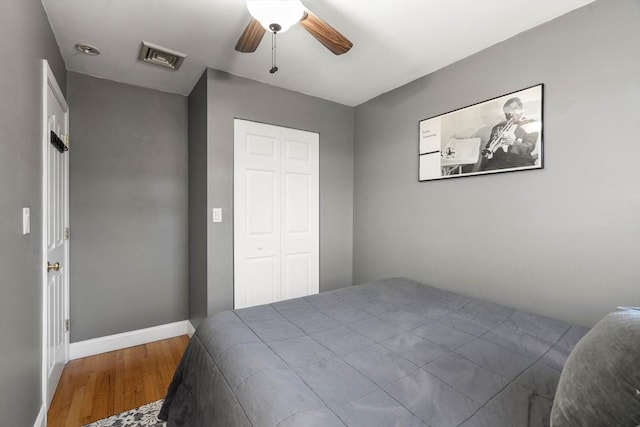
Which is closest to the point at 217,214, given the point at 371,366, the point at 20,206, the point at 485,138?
the point at 20,206

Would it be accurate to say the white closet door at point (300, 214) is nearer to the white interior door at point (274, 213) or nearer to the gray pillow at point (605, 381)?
the white interior door at point (274, 213)

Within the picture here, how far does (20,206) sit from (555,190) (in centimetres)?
283

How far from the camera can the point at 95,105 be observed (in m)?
2.46

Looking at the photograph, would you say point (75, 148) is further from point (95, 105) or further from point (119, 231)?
point (119, 231)

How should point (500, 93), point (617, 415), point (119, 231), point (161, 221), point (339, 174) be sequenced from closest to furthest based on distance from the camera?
point (617, 415)
point (500, 93)
point (119, 231)
point (161, 221)
point (339, 174)

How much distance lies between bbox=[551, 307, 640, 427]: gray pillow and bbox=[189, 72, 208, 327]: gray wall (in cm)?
230

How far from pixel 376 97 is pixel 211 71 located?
1.62 m

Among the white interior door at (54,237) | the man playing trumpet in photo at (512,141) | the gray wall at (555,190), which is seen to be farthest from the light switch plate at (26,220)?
the man playing trumpet in photo at (512,141)

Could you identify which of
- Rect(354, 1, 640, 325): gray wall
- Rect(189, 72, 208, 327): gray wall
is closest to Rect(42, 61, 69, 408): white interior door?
Rect(189, 72, 208, 327): gray wall

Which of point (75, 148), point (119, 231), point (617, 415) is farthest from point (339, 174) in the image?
point (617, 415)

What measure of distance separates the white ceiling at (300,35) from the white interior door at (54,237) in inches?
17.5

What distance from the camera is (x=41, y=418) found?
5.10ft

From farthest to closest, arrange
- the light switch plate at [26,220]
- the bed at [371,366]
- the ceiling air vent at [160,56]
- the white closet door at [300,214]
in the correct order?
the white closet door at [300,214], the ceiling air vent at [160,56], the light switch plate at [26,220], the bed at [371,366]

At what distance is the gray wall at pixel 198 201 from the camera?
2.38m
